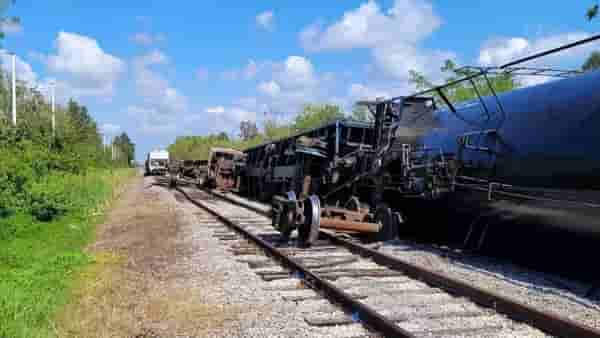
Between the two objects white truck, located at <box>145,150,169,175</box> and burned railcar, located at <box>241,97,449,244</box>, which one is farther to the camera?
white truck, located at <box>145,150,169,175</box>

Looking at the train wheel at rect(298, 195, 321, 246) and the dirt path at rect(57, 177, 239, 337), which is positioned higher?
the train wheel at rect(298, 195, 321, 246)

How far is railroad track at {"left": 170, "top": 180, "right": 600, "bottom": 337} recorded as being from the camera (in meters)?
4.79

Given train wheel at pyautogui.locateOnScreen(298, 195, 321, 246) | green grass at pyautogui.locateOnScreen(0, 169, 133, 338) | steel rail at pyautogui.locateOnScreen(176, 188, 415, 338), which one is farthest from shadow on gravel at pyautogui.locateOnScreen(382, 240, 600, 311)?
green grass at pyautogui.locateOnScreen(0, 169, 133, 338)

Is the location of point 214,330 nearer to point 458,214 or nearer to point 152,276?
point 152,276

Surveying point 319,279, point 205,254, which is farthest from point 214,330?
point 205,254

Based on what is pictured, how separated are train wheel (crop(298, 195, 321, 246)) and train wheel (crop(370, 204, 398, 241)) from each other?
49.1 inches

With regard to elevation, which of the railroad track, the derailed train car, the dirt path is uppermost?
the derailed train car

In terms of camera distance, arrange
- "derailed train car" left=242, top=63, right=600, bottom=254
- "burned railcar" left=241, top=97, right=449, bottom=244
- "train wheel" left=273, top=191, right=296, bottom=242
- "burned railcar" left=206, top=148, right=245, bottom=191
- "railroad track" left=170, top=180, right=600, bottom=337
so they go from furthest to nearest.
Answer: "burned railcar" left=206, top=148, right=245, bottom=191 → "train wheel" left=273, top=191, right=296, bottom=242 → "burned railcar" left=241, top=97, right=449, bottom=244 → "derailed train car" left=242, top=63, right=600, bottom=254 → "railroad track" left=170, top=180, right=600, bottom=337

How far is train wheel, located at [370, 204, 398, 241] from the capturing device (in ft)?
31.0

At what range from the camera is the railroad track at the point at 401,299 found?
479 cm

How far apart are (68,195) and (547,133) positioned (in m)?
13.7

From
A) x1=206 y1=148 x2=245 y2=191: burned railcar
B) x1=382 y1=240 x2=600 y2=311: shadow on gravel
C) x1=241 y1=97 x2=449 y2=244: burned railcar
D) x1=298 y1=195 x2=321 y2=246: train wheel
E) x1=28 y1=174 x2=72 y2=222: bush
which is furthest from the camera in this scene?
x1=206 y1=148 x2=245 y2=191: burned railcar

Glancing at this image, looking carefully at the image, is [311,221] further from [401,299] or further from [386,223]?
[401,299]

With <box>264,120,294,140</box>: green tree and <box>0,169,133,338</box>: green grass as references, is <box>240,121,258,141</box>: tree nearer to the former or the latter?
<box>264,120,294,140</box>: green tree
